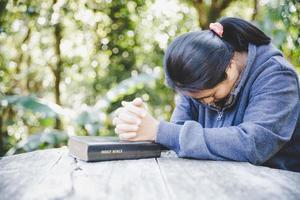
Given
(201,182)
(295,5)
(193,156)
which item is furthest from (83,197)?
(295,5)

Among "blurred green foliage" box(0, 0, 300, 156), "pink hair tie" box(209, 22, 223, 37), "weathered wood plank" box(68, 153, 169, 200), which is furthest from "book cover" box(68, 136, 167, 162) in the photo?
"blurred green foliage" box(0, 0, 300, 156)

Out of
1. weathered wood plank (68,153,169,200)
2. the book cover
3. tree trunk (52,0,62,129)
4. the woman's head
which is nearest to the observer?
weathered wood plank (68,153,169,200)

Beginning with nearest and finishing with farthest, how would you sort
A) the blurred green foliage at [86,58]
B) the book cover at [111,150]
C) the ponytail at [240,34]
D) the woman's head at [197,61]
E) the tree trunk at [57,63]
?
1. the book cover at [111,150]
2. the woman's head at [197,61]
3. the ponytail at [240,34]
4. the blurred green foliage at [86,58]
5. the tree trunk at [57,63]

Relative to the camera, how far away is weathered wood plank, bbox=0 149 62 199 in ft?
3.86

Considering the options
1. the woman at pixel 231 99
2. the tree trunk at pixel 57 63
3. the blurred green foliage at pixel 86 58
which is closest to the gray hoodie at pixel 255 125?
the woman at pixel 231 99

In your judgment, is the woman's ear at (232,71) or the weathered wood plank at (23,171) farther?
the woman's ear at (232,71)

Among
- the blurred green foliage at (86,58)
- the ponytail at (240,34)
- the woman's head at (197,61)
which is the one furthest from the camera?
the blurred green foliage at (86,58)

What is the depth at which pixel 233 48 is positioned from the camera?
1.95 m

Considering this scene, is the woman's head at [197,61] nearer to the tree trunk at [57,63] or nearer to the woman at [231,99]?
the woman at [231,99]

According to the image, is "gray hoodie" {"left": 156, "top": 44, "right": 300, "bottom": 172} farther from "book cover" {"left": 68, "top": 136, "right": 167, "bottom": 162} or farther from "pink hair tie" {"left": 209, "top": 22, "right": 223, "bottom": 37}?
"pink hair tie" {"left": 209, "top": 22, "right": 223, "bottom": 37}

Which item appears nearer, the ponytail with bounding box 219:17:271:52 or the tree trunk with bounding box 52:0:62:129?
the ponytail with bounding box 219:17:271:52

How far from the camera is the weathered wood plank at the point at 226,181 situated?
44.5 inches

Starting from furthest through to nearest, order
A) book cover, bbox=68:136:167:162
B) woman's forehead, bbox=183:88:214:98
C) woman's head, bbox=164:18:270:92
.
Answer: woman's forehead, bbox=183:88:214:98 → woman's head, bbox=164:18:270:92 → book cover, bbox=68:136:167:162

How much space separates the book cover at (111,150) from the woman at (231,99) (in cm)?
7
